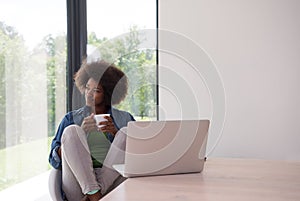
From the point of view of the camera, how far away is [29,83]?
7.11 ft

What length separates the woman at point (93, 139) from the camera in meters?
1.77

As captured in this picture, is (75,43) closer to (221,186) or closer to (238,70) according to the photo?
(238,70)

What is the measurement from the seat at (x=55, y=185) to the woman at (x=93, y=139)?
31 millimetres

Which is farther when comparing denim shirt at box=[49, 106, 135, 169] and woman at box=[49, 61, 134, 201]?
denim shirt at box=[49, 106, 135, 169]

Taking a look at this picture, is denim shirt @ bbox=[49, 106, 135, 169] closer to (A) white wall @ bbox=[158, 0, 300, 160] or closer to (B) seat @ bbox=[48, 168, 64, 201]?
(B) seat @ bbox=[48, 168, 64, 201]

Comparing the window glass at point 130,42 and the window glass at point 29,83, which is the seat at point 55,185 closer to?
the window glass at point 29,83

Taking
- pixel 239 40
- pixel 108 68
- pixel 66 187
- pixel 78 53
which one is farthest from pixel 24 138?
pixel 239 40

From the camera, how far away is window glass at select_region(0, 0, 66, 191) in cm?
193

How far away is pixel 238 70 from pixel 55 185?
127 centimetres

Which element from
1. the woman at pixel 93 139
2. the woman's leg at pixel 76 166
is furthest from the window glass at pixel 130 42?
the woman's leg at pixel 76 166

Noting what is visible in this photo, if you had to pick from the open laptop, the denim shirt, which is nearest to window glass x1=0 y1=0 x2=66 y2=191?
the denim shirt

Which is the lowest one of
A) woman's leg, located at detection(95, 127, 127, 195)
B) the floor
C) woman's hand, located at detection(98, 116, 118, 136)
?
the floor

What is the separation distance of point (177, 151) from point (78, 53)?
4.79 feet

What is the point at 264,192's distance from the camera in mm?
1223
